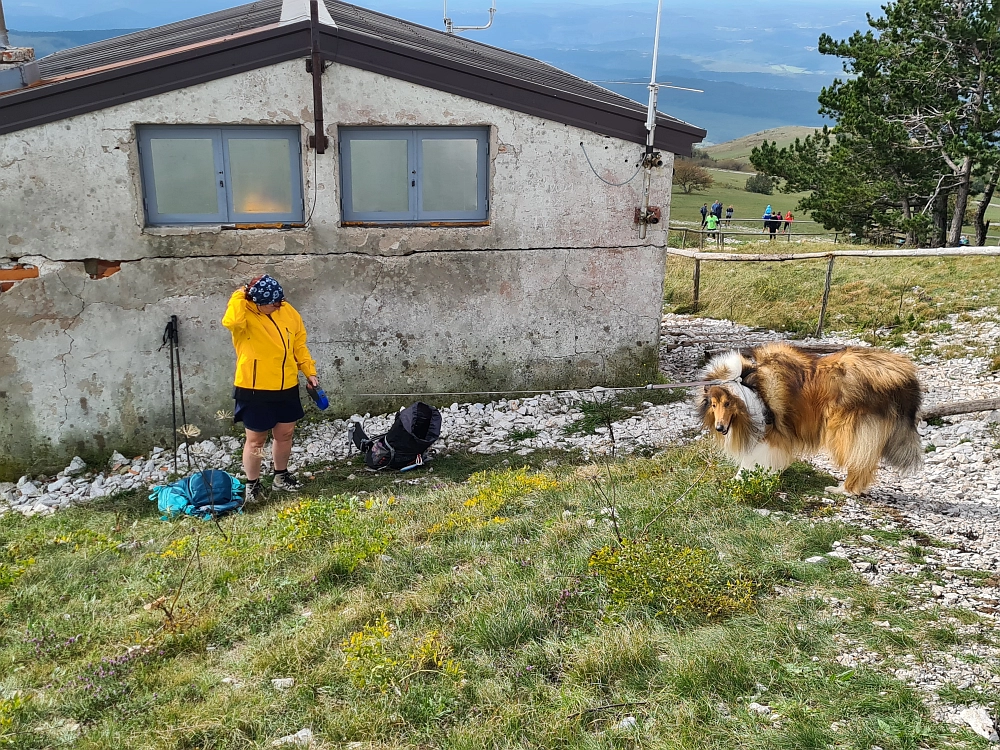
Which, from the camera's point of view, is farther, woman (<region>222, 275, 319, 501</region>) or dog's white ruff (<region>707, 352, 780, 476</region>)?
woman (<region>222, 275, 319, 501</region>)

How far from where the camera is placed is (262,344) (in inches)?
250

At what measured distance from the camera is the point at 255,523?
6.03 metres

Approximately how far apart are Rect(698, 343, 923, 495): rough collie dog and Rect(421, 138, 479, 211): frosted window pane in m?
4.00

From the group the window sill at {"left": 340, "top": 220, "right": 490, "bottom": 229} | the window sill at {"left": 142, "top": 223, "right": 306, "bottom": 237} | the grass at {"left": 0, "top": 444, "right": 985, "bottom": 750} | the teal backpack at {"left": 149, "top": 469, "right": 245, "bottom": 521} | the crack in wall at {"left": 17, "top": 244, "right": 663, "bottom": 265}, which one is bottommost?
the teal backpack at {"left": 149, "top": 469, "right": 245, "bottom": 521}

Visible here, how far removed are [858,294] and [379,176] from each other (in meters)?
8.93

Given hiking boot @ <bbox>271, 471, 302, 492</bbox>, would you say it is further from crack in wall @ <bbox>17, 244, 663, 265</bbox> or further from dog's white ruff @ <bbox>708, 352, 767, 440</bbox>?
dog's white ruff @ <bbox>708, 352, 767, 440</bbox>

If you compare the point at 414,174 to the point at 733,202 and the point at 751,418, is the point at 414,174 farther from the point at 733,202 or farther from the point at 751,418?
the point at 733,202

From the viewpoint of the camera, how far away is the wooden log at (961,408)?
6012 millimetres

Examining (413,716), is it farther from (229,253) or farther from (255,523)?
(229,253)

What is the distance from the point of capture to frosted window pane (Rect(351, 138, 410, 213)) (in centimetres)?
808

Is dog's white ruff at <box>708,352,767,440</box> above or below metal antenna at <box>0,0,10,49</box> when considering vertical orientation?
below

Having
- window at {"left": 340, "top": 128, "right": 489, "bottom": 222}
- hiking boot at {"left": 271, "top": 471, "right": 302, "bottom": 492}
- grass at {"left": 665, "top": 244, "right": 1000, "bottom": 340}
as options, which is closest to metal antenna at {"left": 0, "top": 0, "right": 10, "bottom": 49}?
window at {"left": 340, "top": 128, "right": 489, "bottom": 222}

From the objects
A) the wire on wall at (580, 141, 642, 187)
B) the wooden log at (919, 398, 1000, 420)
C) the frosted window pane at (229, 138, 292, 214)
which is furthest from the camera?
the wire on wall at (580, 141, 642, 187)

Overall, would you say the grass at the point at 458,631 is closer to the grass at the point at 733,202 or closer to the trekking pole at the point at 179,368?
the trekking pole at the point at 179,368
